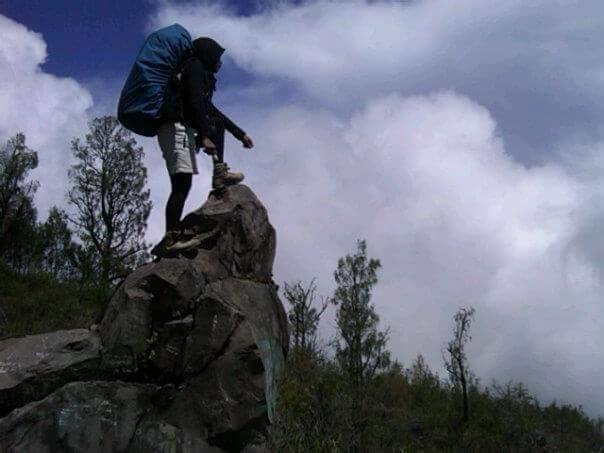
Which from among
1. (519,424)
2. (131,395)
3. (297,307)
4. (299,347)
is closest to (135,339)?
(131,395)

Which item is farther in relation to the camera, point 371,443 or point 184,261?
point 371,443

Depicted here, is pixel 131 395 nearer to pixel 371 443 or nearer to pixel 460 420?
pixel 371 443

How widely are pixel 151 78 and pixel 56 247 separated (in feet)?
57.9

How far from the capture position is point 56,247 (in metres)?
23.7

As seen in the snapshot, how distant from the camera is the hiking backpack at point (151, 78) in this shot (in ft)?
23.4

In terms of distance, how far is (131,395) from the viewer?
626 centimetres

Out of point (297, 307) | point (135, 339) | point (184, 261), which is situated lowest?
point (135, 339)

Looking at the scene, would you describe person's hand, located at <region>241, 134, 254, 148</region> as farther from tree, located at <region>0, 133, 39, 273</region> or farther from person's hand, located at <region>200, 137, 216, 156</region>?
tree, located at <region>0, 133, 39, 273</region>

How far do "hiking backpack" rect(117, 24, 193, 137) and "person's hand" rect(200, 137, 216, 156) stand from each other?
42 centimetres

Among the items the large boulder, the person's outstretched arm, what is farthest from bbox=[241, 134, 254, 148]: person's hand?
the large boulder

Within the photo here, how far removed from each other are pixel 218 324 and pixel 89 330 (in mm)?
1270

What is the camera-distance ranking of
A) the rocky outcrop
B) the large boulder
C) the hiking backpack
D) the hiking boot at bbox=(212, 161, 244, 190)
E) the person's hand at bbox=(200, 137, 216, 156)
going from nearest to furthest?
the rocky outcrop
the large boulder
the hiking backpack
the person's hand at bbox=(200, 137, 216, 156)
the hiking boot at bbox=(212, 161, 244, 190)

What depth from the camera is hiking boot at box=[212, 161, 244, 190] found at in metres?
7.71

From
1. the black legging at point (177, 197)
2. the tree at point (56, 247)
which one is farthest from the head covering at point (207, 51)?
the tree at point (56, 247)
